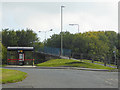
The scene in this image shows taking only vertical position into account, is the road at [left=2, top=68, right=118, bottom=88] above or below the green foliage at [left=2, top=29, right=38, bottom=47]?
below

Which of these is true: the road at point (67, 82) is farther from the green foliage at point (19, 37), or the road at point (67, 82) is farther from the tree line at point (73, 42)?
the green foliage at point (19, 37)

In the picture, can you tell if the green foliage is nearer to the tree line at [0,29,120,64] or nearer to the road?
the tree line at [0,29,120,64]

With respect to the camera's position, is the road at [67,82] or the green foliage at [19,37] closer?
the road at [67,82]

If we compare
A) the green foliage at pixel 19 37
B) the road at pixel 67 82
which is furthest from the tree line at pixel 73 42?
the road at pixel 67 82

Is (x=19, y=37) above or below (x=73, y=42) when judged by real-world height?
above

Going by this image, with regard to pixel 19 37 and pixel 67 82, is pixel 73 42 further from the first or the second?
pixel 67 82

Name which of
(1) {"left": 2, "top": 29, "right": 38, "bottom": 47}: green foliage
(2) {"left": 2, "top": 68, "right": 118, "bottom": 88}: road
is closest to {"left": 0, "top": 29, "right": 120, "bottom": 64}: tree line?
(1) {"left": 2, "top": 29, "right": 38, "bottom": 47}: green foliage

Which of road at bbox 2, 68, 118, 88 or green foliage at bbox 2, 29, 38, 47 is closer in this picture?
road at bbox 2, 68, 118, 88

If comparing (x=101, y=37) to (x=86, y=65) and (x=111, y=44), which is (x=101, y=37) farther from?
(x=86, y=65)

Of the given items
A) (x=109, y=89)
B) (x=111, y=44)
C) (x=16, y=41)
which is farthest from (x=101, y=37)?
(x=109, y=89)

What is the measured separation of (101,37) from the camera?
226ft

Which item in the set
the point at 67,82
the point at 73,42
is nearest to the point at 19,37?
the point at 73,42

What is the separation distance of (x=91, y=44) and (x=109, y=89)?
1779 inches

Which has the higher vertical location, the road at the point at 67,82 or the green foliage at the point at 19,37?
the green foliage at the point at 19,37
